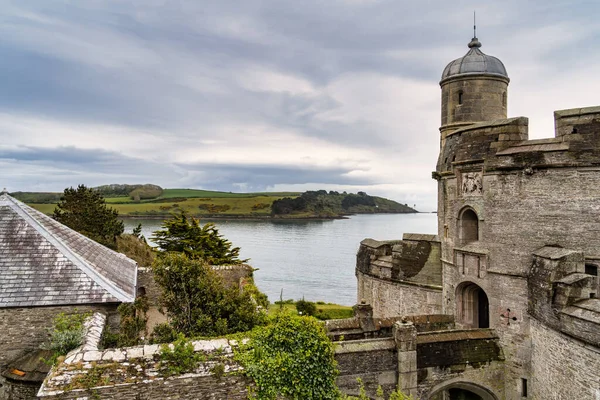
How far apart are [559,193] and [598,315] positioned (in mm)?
3296

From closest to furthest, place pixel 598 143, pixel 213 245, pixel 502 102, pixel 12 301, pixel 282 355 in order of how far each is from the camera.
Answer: pixel 282 355 → pixel 12 301 → pixel 598 143 → pixel 502 102 → pixel 213 245

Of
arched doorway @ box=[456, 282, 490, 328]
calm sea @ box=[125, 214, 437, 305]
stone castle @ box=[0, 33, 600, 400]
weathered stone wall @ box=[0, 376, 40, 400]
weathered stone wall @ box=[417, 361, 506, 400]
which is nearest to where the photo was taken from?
weathered stone wall @ box=[0, 376, 40, 400]

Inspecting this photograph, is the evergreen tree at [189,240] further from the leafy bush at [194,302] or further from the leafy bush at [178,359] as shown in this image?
the leafy bush at [178,359]

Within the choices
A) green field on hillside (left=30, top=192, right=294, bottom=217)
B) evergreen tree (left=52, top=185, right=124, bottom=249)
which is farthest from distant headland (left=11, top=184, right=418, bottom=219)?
evergreen tree (left=52, top=185, right=124, bottom=249)

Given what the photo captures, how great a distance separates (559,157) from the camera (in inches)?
424

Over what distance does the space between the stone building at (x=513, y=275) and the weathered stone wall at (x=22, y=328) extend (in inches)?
265

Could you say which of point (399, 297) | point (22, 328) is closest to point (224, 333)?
point (22, 328)

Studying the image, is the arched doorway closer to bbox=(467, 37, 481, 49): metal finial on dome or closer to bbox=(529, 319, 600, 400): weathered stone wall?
bbox=(529, 319, 600, 400): weathered stone wall

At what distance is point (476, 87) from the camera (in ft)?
51.8

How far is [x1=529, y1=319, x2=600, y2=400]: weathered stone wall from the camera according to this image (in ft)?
29.0

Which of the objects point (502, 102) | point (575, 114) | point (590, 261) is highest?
point (502, 102)

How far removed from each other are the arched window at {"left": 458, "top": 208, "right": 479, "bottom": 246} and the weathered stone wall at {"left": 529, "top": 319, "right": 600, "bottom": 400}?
3046 mm

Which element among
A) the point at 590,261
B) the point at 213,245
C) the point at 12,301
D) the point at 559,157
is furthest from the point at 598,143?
the point at 213,245

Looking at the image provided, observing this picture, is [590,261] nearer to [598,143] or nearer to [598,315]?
[598,315]
